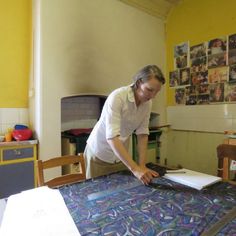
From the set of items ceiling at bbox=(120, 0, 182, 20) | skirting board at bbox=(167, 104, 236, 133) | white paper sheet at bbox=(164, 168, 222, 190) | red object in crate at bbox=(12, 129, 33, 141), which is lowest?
white paper sheet at bbox=(164, 168, 222, 190)

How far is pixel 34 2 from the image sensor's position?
2535 mm

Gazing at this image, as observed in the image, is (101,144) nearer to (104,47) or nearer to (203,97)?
(104,47)

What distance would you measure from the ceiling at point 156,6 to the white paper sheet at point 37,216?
9.68 ft

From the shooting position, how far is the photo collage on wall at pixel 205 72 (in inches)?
107

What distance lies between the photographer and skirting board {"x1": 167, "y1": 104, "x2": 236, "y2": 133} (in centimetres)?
276

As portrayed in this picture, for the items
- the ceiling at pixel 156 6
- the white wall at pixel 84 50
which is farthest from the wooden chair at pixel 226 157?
the ceiling at pixel 156 6

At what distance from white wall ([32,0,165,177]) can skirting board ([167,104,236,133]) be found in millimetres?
338

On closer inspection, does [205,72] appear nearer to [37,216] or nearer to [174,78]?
[174,78]

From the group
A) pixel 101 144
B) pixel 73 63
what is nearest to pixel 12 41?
pixel 73 63

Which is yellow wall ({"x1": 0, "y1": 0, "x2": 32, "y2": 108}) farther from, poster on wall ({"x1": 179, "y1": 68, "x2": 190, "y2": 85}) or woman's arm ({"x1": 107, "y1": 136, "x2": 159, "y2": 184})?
poster on wall ({"x1": 179, "y1": 68, "x2": 190, "y2": 85})

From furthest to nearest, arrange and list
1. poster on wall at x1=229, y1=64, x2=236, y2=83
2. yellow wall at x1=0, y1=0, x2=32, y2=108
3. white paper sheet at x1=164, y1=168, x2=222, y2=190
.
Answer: poster on wall at x1=229, y1=64, x2=236, y2=83 < yellow wall at x1=0, y1=0, x2=32, y2=108 < white paper sheet at x1=164, y1=168, x2=222, y2=190

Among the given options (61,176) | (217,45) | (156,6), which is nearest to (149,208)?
(61,176)

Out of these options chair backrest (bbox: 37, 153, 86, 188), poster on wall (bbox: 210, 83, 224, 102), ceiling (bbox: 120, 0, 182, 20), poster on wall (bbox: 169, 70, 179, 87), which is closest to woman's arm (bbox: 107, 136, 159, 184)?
chair backrest (bbox: 37, 153, 86, 188)

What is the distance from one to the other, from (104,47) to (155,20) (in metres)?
1.13
